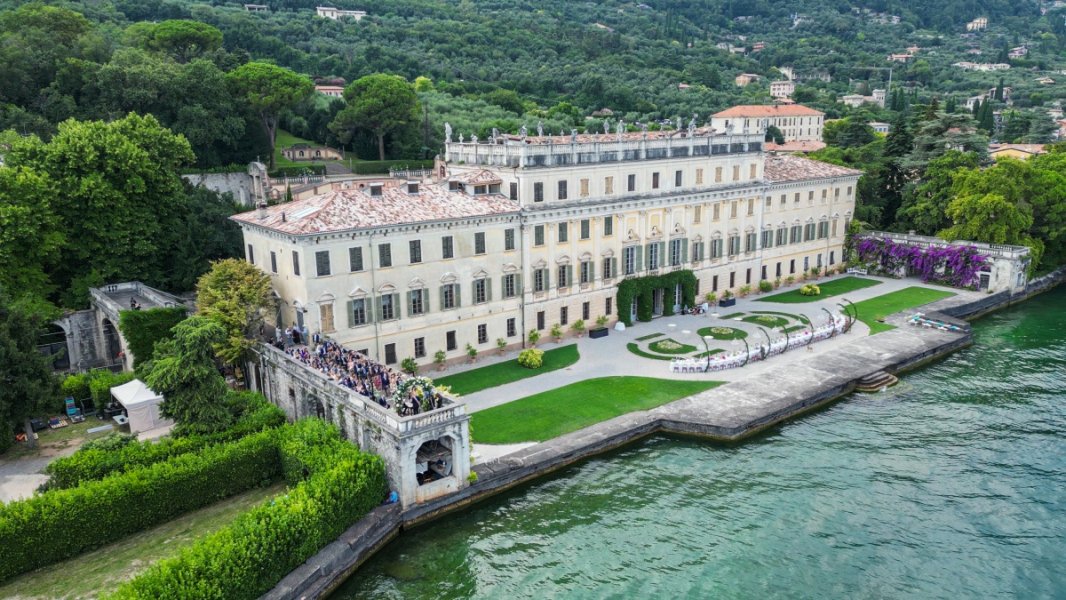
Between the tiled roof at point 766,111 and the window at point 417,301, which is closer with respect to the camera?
the window at point 417,301

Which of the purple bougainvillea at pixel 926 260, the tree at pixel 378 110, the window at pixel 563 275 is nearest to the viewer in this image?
the window at pixel 563 275

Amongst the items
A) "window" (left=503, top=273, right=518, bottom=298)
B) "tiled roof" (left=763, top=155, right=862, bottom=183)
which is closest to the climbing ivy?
"window" (left=503, top=273, right=518, bottom=298)

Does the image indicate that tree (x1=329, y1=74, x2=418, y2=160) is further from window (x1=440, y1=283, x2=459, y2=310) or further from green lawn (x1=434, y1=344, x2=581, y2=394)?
green lawn (x1=434, y1=344, x2=581, y2=394)

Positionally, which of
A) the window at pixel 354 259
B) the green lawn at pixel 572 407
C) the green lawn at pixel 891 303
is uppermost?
the window at pixel 354 259

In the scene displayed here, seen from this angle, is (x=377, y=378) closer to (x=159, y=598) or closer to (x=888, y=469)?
(x=159, y=598)

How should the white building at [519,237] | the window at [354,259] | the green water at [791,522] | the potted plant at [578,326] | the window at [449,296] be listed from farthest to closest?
the potted plant at [578,326]
the window at [449,296]
the white building at [519,237]
the window at [354,259]
the green water at [791,522]

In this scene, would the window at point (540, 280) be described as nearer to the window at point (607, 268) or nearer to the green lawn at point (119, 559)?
the window at point (607, 268)

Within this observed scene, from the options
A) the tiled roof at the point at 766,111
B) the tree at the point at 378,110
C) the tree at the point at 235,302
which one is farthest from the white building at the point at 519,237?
the tiled roof at the point at 766,111
